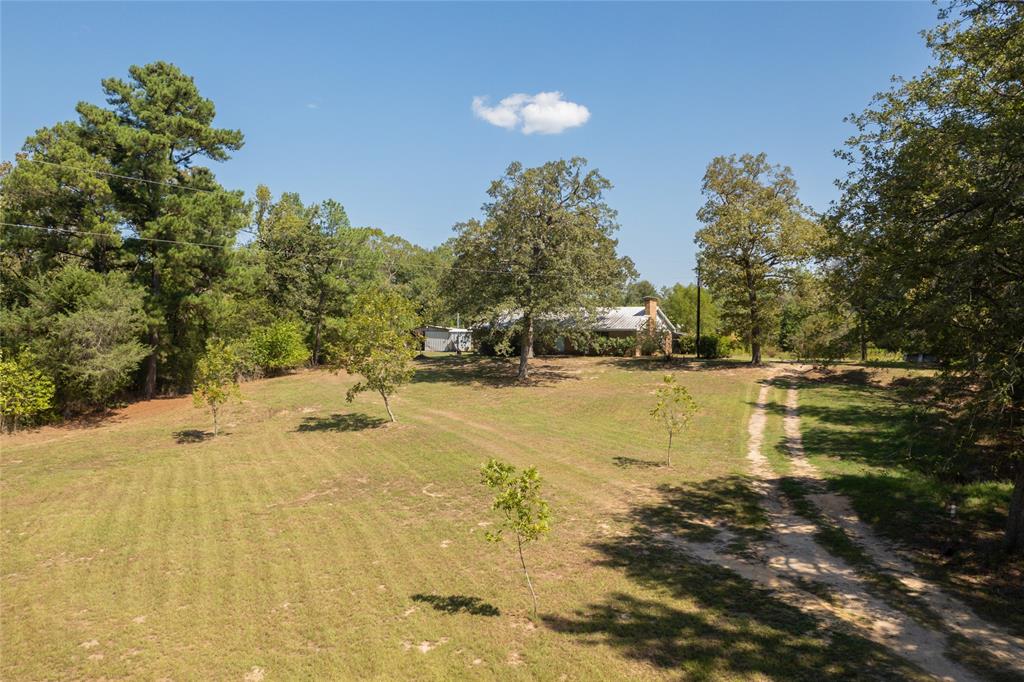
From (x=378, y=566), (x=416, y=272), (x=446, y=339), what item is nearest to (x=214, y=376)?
(x=378, y=566)

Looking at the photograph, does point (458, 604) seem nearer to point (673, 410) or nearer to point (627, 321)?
point (673, 410)

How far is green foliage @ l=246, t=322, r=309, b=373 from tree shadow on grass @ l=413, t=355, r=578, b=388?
9.97 metres

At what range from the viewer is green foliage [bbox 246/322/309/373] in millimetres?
39469

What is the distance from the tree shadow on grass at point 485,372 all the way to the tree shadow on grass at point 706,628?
2485 cm

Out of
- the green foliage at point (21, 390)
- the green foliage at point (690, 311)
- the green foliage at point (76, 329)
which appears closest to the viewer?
the green foliage at point (21, 390)

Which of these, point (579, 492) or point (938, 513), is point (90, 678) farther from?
point (938, 513)

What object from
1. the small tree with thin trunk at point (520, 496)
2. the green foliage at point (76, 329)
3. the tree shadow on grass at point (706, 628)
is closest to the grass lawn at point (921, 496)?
the tree shadow on grass at point (706, 628)

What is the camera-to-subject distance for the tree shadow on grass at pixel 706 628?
6.89 meters

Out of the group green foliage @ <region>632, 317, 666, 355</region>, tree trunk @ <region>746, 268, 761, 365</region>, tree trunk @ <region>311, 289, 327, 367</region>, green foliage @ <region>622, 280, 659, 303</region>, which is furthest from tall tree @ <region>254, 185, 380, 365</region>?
green foliage @ <region>622, 280, 659, 303</region>

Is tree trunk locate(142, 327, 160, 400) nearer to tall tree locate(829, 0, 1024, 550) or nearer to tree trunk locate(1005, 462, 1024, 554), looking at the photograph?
tall tree locate(829, 0, 1024, 550)

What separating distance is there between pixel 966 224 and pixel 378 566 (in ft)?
42.0

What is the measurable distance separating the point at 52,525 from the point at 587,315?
1081 inches

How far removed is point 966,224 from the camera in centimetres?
933

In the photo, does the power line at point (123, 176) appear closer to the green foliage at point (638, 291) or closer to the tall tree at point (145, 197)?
the tall tree at point (145, 197)
